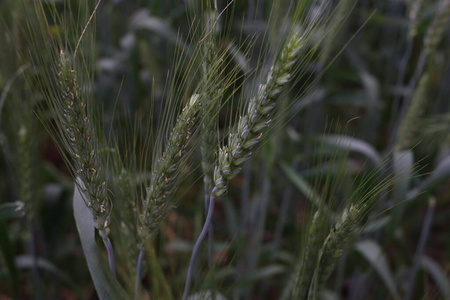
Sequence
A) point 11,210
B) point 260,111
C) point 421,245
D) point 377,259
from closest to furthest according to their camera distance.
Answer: point 260,111, point 11,210, point 377,259, point 421,245

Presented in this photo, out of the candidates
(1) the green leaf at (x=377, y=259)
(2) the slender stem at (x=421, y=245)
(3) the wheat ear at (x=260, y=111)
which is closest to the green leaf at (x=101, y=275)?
(3) the wheat ear at (x=260, y=111)

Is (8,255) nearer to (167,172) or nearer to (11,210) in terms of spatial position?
(11,210)

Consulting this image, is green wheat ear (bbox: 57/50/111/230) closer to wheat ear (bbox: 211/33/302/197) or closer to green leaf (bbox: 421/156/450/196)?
Answer: wheat ear (bbox: 211/33/302/197)

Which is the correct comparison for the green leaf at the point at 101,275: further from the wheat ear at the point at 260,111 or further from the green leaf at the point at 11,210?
the green leaf at the point at 11,210

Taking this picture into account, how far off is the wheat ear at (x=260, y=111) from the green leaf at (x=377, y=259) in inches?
27.4

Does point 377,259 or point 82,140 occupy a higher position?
point 82,140

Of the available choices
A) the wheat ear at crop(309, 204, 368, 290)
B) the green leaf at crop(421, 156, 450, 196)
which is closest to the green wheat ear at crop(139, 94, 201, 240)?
the wheat ear at crop(309, 204, 368, 290)

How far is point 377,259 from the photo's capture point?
1.17m

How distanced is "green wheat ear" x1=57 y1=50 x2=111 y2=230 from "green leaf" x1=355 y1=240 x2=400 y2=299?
0.78 meters

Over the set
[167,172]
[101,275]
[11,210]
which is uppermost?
[167,172]

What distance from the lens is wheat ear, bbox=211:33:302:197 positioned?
0.60 metres

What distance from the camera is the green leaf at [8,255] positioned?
107 centimetres

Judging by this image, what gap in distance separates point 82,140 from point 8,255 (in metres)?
0.64

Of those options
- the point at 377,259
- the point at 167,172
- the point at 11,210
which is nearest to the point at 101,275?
the point at 167,172
